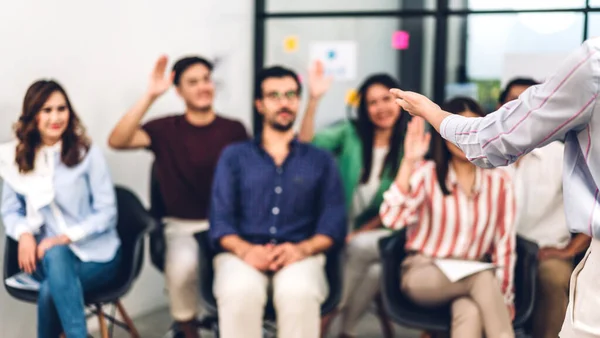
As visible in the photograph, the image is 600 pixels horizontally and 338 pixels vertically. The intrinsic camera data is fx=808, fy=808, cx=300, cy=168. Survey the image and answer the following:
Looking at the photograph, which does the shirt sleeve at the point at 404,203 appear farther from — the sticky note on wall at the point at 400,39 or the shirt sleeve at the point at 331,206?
the sticky note on wall at the point at 400,39

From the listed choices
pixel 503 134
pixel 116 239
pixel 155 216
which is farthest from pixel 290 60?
pixel 503 134

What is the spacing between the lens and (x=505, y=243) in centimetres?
353

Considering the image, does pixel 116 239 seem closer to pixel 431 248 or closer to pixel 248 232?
pixel 248 232

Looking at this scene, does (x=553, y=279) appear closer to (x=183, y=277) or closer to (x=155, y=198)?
(x=183, y=277)

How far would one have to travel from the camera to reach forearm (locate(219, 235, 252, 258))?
3643mm

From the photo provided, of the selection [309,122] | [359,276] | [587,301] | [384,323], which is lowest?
[384,323]

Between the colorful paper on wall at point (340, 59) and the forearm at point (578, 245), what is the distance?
1959mm

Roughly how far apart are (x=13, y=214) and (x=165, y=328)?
4.18 feet

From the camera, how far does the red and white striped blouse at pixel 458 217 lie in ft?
11.6

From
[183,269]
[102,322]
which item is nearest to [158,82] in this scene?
[183,269]

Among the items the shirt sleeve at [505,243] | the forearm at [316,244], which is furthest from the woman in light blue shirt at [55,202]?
the shirt sleeve at [505,243]

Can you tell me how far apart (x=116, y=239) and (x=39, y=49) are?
3.41 ft

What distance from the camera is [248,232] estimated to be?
12.3 feet

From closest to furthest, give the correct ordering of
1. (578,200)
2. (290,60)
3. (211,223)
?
1. (578,200)
2. (211,223)
3. (290,60)
